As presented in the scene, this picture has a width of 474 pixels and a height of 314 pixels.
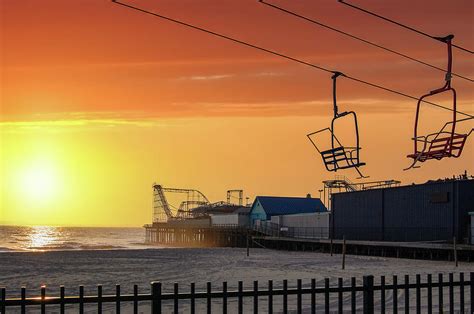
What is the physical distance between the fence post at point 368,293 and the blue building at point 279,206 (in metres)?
78.6

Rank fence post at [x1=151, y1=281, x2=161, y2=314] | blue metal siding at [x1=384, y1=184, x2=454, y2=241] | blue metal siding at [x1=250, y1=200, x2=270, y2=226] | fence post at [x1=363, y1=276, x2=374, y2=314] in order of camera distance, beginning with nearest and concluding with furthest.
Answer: fence post at [x1=151, y1=281, x2=161, y2=314]
fence post at [x1=363, y1=276, x2=374, y2=314]
blue metal siding at [x1=384, y1=184, x2=454, y2=241]
blue metal siding at [x1=250, y1=200, x2=270, y2=226]

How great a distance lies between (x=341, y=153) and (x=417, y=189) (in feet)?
137

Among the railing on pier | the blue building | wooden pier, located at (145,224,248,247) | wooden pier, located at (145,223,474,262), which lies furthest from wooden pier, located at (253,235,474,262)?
wooden pier, located at (145,224,248,247)

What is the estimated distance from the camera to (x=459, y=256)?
155 ft

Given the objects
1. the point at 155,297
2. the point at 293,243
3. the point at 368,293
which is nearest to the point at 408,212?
the point at 293,243

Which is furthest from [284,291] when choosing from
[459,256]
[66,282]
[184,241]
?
[184,241]

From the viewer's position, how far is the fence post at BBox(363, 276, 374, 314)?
10508 mm

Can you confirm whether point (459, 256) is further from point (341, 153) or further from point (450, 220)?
point (341, 153)

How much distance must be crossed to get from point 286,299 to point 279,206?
8195cm

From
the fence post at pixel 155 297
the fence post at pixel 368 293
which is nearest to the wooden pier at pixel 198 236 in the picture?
the fence post at pixel 368 293

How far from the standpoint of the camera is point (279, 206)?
91750mm

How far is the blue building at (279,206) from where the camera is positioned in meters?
90.5

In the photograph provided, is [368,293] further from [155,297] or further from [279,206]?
[279,206]

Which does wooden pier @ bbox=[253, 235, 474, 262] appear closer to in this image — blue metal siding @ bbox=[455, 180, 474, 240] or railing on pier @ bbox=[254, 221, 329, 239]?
railing on pier @ bbox=[254, 221, 329, 239]
